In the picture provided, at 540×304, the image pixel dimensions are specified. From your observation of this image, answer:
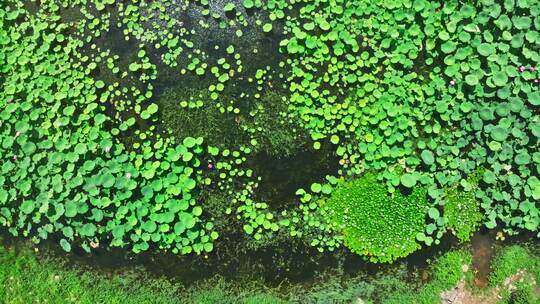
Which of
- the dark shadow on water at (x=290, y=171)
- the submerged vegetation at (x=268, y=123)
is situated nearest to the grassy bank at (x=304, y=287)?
the submerged vegetation at (x=268, y=123)

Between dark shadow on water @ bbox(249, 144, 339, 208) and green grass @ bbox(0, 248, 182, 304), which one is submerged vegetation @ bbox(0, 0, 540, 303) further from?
green grass @ bbox(0, 248, 182, 304)

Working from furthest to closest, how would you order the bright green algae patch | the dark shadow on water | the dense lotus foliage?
the dark shadow on water < the bright green algae patch < the dense lotus foliage

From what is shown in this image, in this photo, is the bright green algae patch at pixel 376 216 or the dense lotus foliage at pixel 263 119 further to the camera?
the bright green algae patch at pixel 376 216

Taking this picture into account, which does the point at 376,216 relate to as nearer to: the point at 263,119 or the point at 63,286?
the point at 263,119

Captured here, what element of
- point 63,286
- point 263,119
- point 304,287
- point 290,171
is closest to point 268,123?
point 263,119

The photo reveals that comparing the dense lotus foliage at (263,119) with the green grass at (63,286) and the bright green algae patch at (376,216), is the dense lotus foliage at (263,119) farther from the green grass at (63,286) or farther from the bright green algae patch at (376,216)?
the green grass at (63,286)

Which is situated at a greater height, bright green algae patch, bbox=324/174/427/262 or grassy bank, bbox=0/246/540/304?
bright green algae patch, bbox=324/174/427/262

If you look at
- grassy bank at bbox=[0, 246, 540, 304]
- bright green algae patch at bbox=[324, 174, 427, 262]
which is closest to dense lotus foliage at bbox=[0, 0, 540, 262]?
bright green algae patch at bbox=[324, 174, 427, 262]
